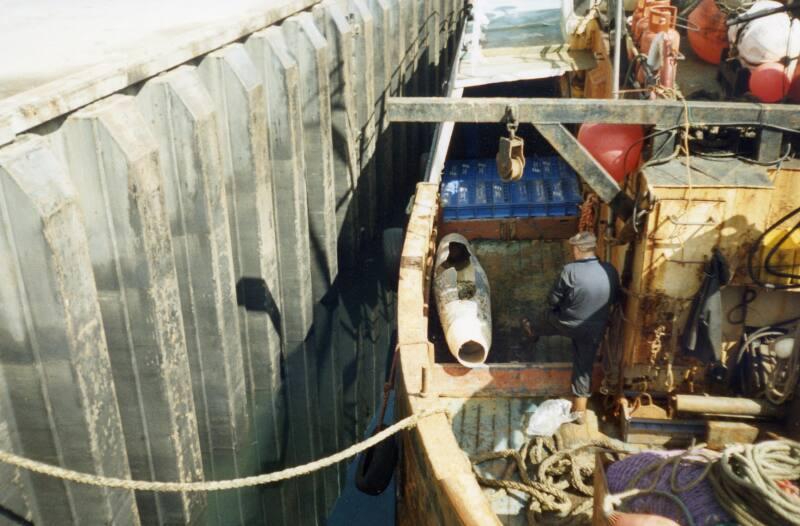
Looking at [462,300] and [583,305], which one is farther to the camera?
[462,300]

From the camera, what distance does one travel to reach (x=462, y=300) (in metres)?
6.86

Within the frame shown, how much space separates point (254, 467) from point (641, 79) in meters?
4.83

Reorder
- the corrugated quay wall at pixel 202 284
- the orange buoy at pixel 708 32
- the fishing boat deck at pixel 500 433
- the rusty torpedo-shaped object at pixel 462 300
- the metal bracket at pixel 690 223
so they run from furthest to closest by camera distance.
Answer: the orange buoy at pixel 708 32, the rusty torpedo-shaped object at pixel 462 300, the fishing boat deck at pixel 500 433, the metal bracket at pixel 690 223, the corrugated quay wall at pixel 202 284

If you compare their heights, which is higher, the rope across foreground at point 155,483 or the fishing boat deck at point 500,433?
the rope across foreground at point 155,483

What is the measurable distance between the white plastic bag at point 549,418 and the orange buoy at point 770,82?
295 cm

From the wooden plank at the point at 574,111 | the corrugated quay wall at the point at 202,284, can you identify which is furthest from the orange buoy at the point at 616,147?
the corrugated quay wall at the point at 202,284

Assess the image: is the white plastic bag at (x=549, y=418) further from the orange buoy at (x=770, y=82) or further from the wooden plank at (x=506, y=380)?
the orange buoy at (x=770, y=82)

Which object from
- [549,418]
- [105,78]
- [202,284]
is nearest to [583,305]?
[549,418]

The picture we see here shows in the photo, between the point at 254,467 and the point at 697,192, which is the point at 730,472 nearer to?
the point at 697,192

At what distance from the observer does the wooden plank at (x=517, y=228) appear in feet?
28.0

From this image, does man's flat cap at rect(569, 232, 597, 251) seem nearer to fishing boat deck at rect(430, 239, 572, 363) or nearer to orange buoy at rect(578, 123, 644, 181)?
orange buoy at rect(578, 123, 644, 181)

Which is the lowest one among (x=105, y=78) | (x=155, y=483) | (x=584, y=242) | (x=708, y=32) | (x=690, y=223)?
(x=155, y=483)

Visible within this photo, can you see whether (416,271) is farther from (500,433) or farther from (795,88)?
(795,88)

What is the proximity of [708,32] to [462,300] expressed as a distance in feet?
13.1
